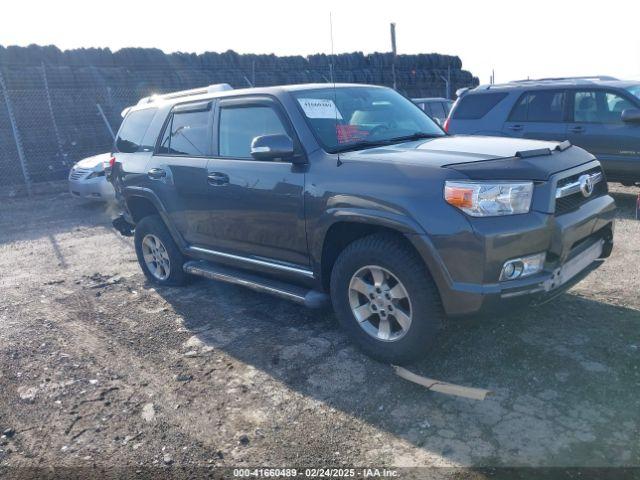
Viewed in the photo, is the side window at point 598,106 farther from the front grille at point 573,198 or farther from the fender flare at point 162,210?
the fender flare at point 162,210

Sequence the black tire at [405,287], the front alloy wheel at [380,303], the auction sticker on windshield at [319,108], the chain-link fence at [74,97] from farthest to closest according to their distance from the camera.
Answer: the chain-link fence at [74,97] → the auction sticker on windshield at [319,108] → the front alloy wheel at [380,303] → the black tire at [405,287]

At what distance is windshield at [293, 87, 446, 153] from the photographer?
163 inches

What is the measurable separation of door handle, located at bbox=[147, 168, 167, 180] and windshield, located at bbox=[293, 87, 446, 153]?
68.5 inches

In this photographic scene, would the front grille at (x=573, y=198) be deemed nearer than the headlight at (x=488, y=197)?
No

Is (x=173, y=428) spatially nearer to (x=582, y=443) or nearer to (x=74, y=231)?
(x=582, y=443)

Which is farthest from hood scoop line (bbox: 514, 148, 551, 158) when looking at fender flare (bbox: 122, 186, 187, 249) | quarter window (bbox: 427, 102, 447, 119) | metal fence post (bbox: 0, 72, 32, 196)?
metal fence post (bbox: 0, 72, 32, 196)

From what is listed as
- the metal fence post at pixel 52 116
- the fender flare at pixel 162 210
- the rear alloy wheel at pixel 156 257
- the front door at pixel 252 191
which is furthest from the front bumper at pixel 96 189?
the front door at pixel 252 191

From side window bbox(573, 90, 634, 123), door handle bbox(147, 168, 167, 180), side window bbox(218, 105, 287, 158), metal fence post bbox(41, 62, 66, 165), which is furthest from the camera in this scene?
metal fence post bbox(41, 62, 66, 165)

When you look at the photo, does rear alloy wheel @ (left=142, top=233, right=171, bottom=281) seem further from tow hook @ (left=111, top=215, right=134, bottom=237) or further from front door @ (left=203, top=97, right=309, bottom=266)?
front door @ (left=203, top=97, right=309, bottom=266)

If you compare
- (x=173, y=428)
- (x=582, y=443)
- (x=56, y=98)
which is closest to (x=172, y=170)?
(x=173, y=428)

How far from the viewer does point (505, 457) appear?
2771mm

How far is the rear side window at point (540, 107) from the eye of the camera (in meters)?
8.11

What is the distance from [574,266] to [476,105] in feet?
18.9

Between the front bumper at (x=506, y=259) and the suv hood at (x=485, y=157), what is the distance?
11.6 inches
